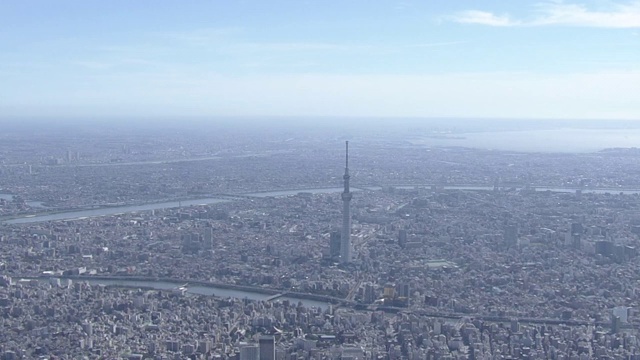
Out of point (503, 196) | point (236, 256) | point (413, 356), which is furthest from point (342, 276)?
point (503, 196)

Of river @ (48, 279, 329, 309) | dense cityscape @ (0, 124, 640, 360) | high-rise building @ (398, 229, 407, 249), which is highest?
high-rise building @ (398, 229, 407, 249)

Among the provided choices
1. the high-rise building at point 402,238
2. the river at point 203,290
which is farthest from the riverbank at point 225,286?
the high-rise building at point 402,238

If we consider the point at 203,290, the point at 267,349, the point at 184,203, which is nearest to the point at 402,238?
the point at 203,290

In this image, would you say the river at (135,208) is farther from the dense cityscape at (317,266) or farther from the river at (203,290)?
the river at (203,290)

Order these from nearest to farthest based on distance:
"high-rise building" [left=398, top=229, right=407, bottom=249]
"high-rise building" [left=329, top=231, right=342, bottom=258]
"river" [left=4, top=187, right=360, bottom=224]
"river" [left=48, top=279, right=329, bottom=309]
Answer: "river" [left=48, top=279, right=329, bottom=309] → "high-rise building" [left=329, top=231, right=342, bottom=258] → "high-rise building" [left=398, top=229, right=407, bottom=249] → "river" [left=4, top=187, right=360, bottom=224]

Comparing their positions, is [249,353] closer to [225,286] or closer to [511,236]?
[225,286]

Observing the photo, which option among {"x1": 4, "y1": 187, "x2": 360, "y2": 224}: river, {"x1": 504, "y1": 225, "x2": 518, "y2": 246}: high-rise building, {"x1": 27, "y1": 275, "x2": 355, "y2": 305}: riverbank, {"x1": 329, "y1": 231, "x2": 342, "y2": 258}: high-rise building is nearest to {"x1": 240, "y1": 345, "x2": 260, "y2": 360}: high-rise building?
{"x1": 27, "y1": 275, "x2": 355, "y2": 305}: riverbank

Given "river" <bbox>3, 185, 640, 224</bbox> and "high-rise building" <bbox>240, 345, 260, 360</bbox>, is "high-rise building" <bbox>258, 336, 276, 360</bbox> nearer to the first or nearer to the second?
"high-rise building" <bbox>240, 345, 260, 360</bbox>
